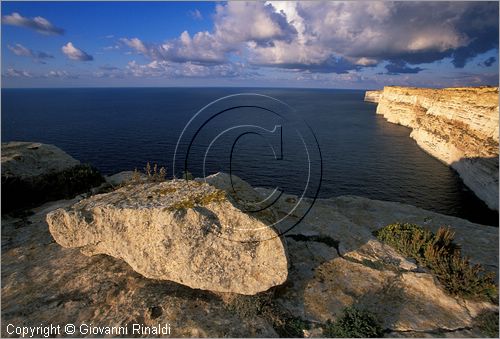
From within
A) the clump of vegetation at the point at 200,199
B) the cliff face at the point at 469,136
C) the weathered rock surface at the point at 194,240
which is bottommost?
the cliff face at the point at 469,136

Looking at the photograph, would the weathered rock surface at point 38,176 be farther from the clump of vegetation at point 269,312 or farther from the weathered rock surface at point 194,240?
the clump of vegetation at point 269,312

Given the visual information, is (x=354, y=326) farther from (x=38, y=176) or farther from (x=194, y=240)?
(x=38, y=176)

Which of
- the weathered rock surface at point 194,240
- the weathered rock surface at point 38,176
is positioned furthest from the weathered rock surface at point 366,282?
the weathered rock surface at point 38,176

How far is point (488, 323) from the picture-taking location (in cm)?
962

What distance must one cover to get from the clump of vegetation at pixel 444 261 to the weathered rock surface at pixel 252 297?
1.46 feet

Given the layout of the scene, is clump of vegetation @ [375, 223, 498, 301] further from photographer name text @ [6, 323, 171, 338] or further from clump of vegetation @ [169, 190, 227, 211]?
photographer name text @ [6, 323, 171, 338]

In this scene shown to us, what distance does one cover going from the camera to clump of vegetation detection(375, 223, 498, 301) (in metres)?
10.9

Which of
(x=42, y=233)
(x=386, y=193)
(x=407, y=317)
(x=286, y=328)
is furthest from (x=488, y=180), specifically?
(x=42, y=233)

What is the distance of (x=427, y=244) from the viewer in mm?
13195

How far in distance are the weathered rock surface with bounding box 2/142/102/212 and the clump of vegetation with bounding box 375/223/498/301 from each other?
20995mm

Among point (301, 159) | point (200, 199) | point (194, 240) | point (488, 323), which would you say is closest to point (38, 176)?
point (200, 199)

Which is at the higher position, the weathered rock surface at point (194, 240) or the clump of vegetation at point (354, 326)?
the weathered rock surface at point (194, 240)

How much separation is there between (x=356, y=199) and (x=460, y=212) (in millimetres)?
28004

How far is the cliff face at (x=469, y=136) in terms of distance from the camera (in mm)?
Answer: 46531
